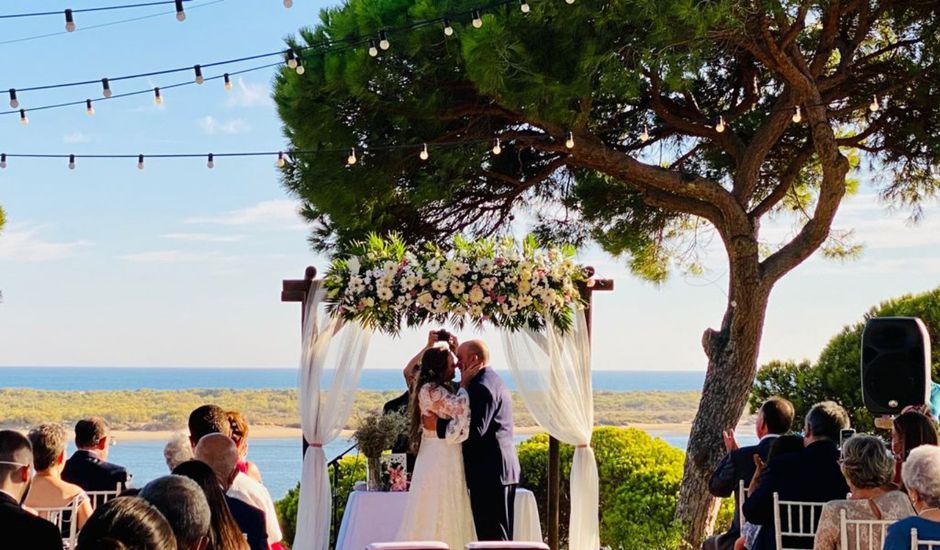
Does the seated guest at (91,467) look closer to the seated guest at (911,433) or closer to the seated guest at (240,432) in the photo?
the seated guest at (240,432)

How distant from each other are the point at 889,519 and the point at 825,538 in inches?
9.0

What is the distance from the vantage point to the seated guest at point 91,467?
5.39 m

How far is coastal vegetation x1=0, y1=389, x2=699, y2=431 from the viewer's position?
41.0m

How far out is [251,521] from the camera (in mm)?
4074

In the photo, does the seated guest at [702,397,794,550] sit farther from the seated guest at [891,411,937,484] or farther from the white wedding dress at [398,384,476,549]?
the white wedding dress at [398,384,476,549]

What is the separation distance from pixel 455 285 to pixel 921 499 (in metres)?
3.36

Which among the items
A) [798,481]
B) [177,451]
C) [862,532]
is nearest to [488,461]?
[798,481]

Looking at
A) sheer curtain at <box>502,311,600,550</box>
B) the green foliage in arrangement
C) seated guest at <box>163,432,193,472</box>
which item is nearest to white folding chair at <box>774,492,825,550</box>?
sheer curtain at <box>502,311,600,550</box>

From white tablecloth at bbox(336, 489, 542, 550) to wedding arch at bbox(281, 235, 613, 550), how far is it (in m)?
0.75

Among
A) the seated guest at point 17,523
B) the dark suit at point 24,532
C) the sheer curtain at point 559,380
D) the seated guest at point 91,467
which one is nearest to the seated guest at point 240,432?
Answer: the seated guest at point 91,467

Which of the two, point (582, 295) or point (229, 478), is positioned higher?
point (582, 295)

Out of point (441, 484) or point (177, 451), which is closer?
point (177, 451)

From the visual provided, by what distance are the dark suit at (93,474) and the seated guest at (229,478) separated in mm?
1319

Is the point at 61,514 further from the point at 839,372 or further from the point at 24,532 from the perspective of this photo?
the point at 839,372
